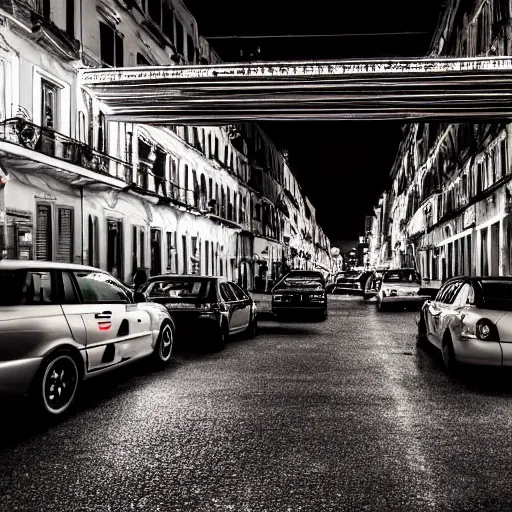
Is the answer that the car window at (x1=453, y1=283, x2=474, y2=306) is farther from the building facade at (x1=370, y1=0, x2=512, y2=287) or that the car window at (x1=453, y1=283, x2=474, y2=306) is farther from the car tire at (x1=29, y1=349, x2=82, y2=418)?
the building facade at (x1=370, y1=0, x2=512, y2=287)

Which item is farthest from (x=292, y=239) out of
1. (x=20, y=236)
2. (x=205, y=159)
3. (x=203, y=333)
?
(x=203, y=333)

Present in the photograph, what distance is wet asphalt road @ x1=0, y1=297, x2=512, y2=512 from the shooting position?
403 cm

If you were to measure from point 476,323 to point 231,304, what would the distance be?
217 inches

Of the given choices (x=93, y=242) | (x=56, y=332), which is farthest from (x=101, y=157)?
(x=56, y=332)

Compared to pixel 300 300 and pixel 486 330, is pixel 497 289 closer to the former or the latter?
pixel 486 330

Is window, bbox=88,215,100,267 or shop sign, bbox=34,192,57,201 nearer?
shop sign, bbox=34,192,57,201

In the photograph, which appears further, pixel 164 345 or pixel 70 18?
pixel 70 18

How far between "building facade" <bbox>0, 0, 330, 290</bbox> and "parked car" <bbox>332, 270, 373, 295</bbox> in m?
5.52

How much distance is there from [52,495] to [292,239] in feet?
234

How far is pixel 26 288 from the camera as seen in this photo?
20.6ft

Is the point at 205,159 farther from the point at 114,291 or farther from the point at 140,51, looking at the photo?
the point at 114,291

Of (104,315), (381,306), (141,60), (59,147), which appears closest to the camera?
(104,315)

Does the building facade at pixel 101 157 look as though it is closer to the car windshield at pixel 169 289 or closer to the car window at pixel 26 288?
the car windshield at pixel 169 289

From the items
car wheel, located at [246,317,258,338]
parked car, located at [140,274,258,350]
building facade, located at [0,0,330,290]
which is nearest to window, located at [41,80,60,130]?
building facade, located at [0,0,330,290]
